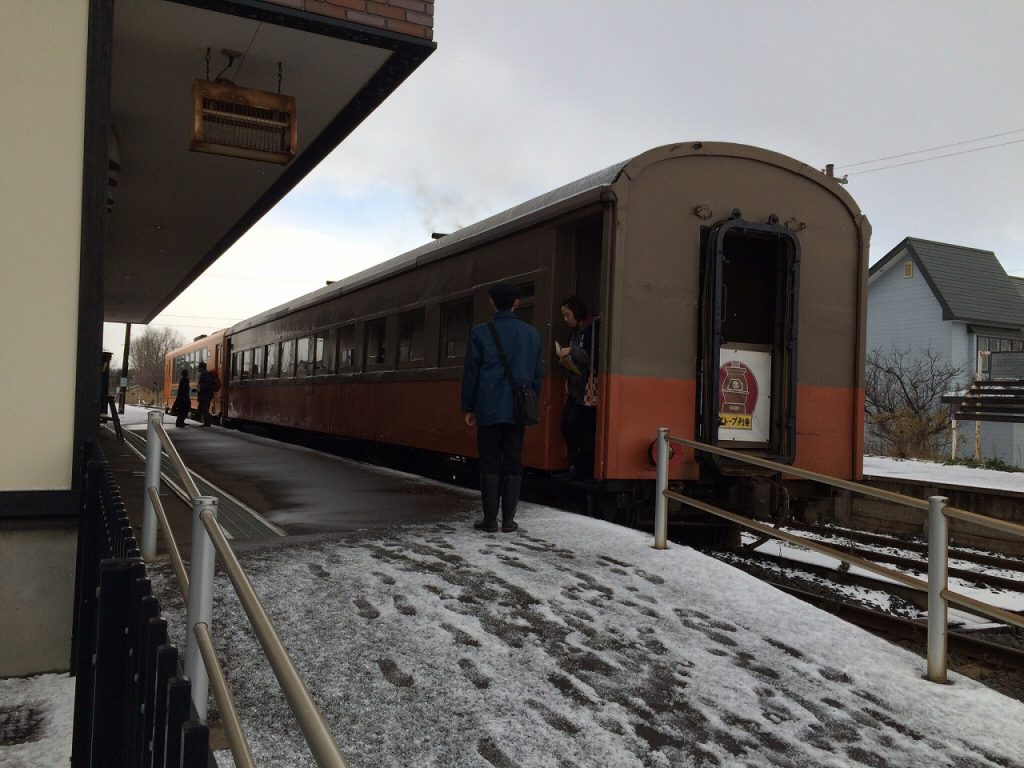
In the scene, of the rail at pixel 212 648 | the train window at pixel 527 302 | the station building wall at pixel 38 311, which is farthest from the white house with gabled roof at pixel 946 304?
the rail at pixel 212 648

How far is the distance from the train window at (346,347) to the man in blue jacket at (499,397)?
244 inches

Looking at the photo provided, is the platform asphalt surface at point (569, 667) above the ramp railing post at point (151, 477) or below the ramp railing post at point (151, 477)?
below

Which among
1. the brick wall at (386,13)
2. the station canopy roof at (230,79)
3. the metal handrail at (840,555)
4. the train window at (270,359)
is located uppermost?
the brick wall at (386,13)

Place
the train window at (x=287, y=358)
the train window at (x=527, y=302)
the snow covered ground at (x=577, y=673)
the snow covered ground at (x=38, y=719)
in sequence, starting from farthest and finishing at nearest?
the train window at (x=287, y=358) → the train window at (x=527, y=302) → the snow covered ground at (x=38, y=719) → the snow covered ground at (x=577, y=673)

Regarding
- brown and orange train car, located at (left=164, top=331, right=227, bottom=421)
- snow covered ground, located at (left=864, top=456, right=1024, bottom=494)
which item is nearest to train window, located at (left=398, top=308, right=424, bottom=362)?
snow covered ground, located at (left=864, top=456, right=1024, bottom=494)

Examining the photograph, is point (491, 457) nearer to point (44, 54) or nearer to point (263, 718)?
point (263, 718)

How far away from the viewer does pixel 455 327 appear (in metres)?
8.62

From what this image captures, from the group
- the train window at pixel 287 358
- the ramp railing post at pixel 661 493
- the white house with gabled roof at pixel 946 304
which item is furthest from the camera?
the white house with gabled roof at pixel 946 304

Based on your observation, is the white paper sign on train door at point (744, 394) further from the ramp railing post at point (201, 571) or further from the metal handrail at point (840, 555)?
the ramp railing post at point (201, 571)

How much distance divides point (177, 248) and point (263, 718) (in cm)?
1133

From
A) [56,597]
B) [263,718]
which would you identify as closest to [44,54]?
[56,597]

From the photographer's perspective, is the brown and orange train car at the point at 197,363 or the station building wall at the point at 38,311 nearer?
the station building wall at the point at 38,311

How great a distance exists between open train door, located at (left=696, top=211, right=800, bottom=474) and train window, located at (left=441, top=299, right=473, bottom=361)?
2.56 meters

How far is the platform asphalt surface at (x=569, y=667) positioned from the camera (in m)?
3.02
